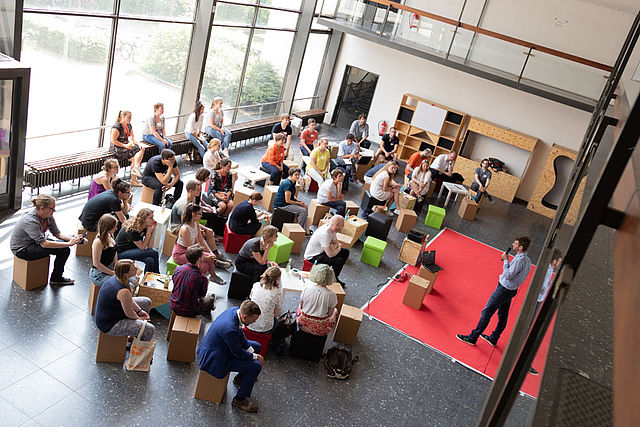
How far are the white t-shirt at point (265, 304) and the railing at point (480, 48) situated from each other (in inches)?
424

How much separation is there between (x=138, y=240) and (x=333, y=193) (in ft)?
15.0

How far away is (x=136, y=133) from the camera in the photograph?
41.5 feet

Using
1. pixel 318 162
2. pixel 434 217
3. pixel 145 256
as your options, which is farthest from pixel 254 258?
pixel 434 217

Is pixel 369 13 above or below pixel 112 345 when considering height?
above

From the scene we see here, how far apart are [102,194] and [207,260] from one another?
1.70 m

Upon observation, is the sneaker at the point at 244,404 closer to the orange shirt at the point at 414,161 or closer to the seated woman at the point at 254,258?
the seated woman at the point at 254,258

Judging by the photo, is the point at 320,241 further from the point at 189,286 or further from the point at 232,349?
the point at 232,349

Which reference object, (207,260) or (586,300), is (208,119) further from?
(586,300)

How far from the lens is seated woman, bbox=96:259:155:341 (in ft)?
18.9

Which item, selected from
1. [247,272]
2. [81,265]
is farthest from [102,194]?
[247,272]

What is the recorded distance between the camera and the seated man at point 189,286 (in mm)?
6434

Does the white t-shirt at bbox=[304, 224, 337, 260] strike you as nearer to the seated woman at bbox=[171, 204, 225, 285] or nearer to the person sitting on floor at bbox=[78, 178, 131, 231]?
the seated woman at bbox=[171, 204, 225, 285]

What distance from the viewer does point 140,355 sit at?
6215 mm

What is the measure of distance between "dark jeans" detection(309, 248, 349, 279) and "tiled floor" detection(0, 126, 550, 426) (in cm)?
→ 86
